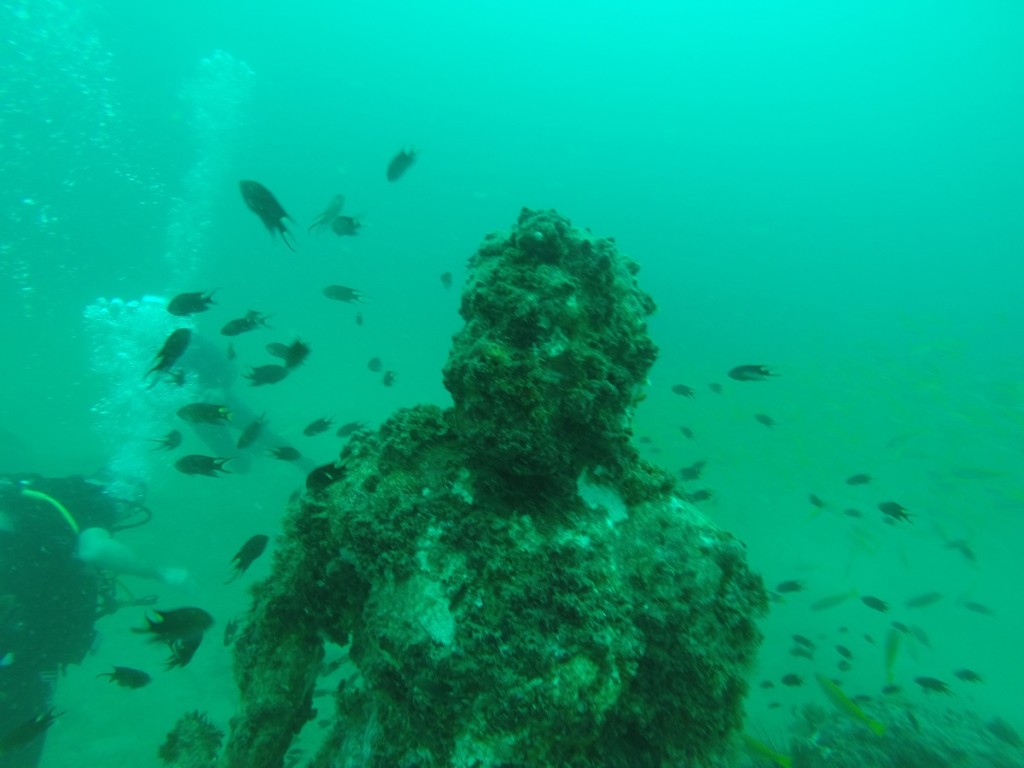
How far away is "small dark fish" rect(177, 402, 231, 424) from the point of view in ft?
20.8

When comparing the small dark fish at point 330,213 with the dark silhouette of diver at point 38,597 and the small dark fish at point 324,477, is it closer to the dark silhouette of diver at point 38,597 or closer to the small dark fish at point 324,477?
the dark silhouette of diver at point 38,597

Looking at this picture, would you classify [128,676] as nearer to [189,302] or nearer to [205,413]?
[205,413]

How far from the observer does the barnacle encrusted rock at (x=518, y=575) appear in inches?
77.9

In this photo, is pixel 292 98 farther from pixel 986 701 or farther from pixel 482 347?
pixel 986 701

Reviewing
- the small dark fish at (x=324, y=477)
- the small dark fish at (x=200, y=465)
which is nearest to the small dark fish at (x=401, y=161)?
the small dark fish at (x=200, y=465)

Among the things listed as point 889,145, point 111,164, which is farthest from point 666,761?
point 111,164

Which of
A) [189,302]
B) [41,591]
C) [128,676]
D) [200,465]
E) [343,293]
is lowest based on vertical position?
[128,676]

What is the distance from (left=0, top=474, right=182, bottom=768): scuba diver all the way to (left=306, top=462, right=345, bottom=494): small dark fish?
617cm

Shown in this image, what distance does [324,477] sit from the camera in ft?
10.2

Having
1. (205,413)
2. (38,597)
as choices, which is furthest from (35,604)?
(205,413)

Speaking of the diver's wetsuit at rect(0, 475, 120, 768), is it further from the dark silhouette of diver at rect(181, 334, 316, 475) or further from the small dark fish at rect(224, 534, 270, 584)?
the dark silhouette of diver at rect(181, 334, 316, 475)

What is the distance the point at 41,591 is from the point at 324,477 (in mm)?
7199

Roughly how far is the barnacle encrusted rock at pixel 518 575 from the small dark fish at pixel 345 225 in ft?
20.3

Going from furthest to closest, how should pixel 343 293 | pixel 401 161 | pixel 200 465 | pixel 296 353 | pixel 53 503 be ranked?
pixel 343 293, pixel 401 161, pixel 53 503, pixel 296 353, pixel 200 465
